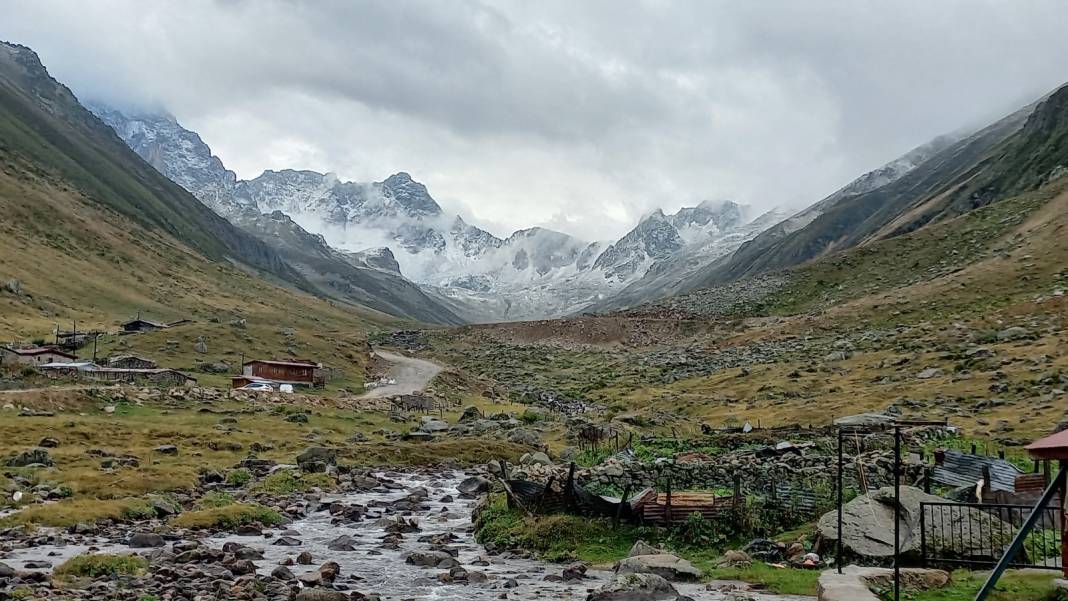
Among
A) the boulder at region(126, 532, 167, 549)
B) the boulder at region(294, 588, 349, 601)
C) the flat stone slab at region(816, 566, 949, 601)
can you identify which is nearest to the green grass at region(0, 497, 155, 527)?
the boulder at region(126, 532, 167, 549)

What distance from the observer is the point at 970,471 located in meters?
28.9

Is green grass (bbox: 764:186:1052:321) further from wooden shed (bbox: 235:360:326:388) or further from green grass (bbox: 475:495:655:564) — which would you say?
green grass (bbox: 475:495:655:564)

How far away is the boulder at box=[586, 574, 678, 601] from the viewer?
21.9 meters

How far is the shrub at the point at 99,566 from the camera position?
80.6 feet

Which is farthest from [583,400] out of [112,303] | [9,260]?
[9,260]

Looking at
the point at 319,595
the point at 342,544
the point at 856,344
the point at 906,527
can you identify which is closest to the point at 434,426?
the point at 342,544

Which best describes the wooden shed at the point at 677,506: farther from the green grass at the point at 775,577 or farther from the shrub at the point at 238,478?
the shrub at the point at 238,478

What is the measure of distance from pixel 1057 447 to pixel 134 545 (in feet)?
93.3

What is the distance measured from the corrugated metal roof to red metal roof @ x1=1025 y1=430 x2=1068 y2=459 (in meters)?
14.4

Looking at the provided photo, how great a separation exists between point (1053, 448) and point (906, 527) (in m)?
10.7

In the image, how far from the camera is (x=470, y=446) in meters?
60.6

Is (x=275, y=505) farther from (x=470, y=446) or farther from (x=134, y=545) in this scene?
(x=470, y=446)

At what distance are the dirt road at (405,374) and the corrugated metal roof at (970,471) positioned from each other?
7195 centimetres

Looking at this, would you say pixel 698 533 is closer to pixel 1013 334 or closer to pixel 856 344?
pixel 1013 334
